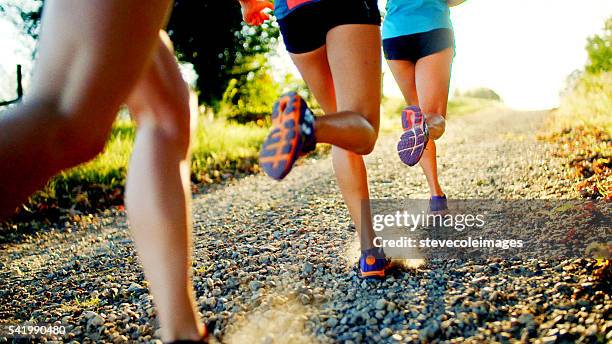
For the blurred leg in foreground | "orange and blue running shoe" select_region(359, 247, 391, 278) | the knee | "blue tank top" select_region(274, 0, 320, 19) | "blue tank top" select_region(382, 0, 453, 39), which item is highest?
"blue tank top" select_region(382, 0, 453, 39)

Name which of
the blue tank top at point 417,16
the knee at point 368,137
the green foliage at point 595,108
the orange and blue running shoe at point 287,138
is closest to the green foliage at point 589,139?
the green foliage at point 595,108

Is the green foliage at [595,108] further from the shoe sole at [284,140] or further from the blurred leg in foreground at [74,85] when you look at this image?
the blurred leg in foreground at [74,85]

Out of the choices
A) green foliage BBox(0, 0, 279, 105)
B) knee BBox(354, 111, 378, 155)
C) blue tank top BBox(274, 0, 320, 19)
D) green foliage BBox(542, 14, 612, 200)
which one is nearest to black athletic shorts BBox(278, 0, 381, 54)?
blue tank top BBox(274, 0, 320, 19)

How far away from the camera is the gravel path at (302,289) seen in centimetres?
177

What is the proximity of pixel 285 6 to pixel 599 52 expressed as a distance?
21.5 m

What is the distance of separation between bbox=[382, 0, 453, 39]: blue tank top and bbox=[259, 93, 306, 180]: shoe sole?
191cm

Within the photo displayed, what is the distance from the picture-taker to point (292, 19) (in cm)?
213

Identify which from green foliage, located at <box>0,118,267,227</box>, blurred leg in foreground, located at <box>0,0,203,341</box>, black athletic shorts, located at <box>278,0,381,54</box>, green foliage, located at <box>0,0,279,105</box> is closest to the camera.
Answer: blurred leg in foreground, located at <box>0,0,203,341</box>

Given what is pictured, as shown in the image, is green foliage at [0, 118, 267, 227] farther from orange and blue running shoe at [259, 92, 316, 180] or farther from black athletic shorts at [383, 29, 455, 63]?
orange and blue running shoe at [259, 92, 316, 180]

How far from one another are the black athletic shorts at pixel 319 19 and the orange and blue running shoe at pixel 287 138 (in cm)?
48

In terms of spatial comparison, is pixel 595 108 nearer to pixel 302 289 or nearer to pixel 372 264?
pixel 372 264

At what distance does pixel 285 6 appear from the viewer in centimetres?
215

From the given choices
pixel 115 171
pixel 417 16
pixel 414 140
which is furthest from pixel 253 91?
pixel 414 140

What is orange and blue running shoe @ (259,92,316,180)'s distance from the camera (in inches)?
61.4
